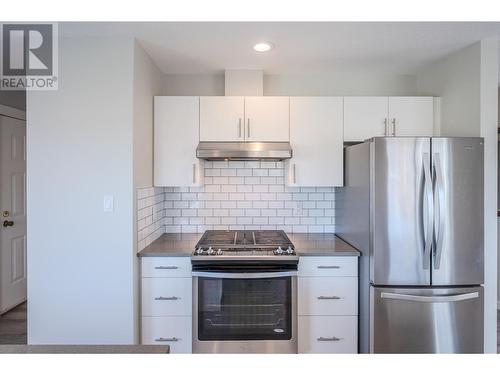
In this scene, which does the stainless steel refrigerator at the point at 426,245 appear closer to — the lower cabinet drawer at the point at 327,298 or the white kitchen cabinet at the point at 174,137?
the lower cabinet drawer at the point at 327,298

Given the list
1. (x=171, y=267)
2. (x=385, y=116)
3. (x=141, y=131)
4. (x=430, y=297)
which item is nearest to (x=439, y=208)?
(x=430, y=297)

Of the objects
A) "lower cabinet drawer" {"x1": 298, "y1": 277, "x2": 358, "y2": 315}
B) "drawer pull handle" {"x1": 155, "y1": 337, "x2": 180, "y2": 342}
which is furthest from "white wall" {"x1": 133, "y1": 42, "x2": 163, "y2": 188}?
"lower cabinet drawer" {"x1": 298, "y1": 277, "x2": 358, "y2": 315}

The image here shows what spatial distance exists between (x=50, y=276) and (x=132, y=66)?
5.13ft

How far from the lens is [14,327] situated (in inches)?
119

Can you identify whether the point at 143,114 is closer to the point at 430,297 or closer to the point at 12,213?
the point at 12,213

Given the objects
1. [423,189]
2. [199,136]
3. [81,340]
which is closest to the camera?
[423,189]

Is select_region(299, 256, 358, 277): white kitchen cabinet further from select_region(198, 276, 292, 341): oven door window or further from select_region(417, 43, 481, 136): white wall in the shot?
select_region(417, 43, 481, 136): white wall

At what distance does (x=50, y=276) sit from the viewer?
220 cm

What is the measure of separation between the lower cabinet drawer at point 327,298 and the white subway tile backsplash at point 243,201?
0.77 meters

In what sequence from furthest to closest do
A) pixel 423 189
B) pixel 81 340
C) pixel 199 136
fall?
pixel 199 136, pixel 81 340, pixel 423 189

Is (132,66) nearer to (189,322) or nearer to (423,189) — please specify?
(189,322)

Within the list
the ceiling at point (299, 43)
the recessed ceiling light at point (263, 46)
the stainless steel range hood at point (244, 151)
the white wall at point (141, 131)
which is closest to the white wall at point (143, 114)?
the white wall at point (141, 131)

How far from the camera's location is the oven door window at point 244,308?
7.32 feet

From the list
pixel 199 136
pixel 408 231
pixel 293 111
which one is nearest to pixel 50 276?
pixel 199 136
